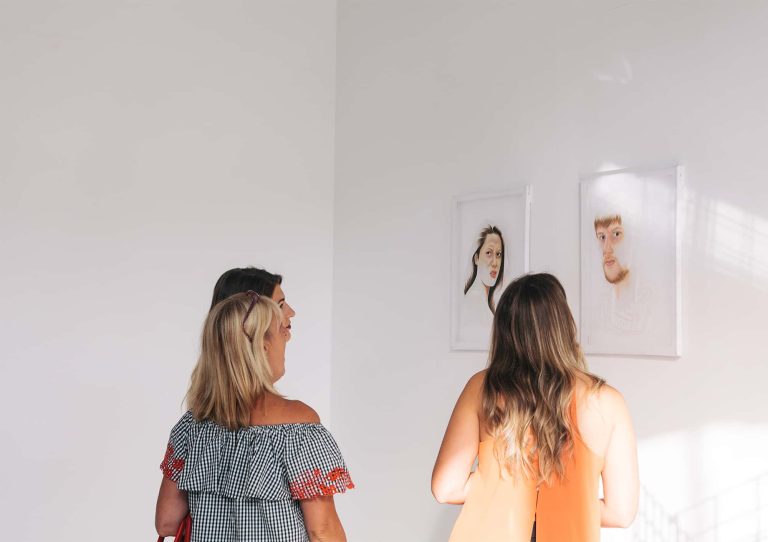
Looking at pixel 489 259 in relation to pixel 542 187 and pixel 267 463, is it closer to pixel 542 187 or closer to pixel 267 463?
pixel 542 187

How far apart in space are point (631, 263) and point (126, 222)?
2.51 m

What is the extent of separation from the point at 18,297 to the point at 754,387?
3.22m

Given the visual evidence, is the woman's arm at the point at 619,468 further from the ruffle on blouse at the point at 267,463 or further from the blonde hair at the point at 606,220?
the blonde hair at the point at 606,220

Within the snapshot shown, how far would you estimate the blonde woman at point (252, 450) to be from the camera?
2.26 m

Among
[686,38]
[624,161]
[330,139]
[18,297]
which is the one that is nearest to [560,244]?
[624,161]

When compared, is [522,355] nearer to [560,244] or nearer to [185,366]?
[560,244]

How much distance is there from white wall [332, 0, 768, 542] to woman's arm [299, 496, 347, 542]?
170cm

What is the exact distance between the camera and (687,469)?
11.0ft

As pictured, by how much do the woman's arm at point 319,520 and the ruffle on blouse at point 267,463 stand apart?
27 millimetres

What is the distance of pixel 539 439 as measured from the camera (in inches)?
92.2

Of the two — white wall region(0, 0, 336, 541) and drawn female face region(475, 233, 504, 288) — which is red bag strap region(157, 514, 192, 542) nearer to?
white wall region(0, 0, 336, 541)

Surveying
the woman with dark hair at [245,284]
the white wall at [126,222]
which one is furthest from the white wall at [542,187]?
the woman with dark hair at [245,284]

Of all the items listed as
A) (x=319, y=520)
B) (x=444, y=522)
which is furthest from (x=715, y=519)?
(x=319, y=520)

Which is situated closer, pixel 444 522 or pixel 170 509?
pixel 170 509
